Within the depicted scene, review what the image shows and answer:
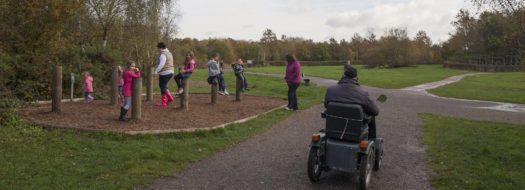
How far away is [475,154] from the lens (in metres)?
8.51

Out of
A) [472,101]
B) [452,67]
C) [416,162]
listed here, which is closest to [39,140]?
[416,162]

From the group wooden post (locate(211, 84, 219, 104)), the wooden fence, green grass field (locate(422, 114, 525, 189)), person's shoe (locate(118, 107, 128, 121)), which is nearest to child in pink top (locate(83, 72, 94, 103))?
wooden post (locate(211, 84, 219, 104))

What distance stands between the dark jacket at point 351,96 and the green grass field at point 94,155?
2.42 metres

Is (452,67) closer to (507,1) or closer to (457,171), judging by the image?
(507,1)

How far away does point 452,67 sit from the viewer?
68.4m

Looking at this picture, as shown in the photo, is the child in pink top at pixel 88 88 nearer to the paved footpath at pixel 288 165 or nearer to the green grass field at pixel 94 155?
the green grass field at pixel 94 155

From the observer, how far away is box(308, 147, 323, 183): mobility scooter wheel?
6410 mm

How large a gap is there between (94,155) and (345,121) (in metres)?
3.85

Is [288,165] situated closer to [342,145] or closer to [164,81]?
[342,145]

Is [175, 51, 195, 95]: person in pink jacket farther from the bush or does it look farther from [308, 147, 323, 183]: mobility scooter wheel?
[308, 147, 323, 183]: mobility scooter wheel

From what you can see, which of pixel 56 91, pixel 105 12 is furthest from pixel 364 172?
pixel 105 12

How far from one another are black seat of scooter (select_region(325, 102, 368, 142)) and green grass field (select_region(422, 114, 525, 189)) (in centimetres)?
126

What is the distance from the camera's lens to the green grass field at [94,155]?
6.34 metres

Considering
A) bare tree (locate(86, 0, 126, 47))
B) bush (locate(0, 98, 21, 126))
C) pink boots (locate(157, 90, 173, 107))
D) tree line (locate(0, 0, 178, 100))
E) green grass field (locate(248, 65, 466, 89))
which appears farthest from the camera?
green grass field (locate(248, 65, 466, 89))
